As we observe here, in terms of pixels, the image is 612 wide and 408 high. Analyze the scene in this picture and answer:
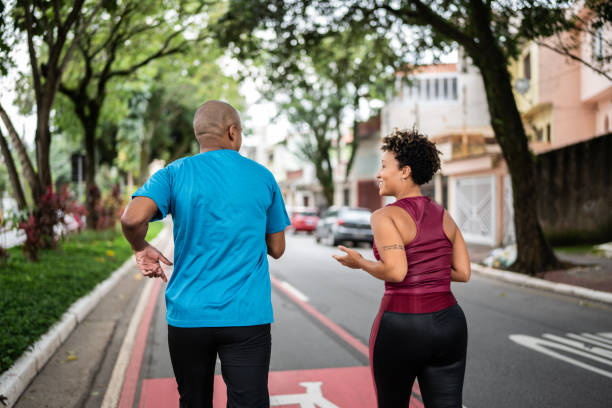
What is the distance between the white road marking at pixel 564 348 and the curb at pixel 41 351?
4.88 meters

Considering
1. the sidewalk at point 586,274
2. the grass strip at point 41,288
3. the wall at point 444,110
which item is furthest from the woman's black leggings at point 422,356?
the wall at point 444,110

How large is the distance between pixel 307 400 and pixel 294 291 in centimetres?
573

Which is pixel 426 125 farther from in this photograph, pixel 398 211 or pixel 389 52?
pixel 398 211

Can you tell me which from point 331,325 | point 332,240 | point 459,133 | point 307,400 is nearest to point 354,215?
point 332,240

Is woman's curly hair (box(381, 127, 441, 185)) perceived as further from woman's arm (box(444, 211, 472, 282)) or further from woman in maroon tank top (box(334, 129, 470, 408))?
woman's arm (box(444, 211, 472, 282))

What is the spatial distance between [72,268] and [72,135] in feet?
39.1

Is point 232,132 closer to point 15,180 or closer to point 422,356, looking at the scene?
point 422,356

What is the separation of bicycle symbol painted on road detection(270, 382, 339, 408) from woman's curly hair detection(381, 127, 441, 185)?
7.97ft

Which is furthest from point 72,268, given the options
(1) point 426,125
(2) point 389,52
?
(1) point 426,125

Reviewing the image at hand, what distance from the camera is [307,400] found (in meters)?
4.55

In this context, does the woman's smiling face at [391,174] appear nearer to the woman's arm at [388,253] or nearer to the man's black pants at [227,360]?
the woman's arm at [388,253]

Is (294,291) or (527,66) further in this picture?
(527,66)

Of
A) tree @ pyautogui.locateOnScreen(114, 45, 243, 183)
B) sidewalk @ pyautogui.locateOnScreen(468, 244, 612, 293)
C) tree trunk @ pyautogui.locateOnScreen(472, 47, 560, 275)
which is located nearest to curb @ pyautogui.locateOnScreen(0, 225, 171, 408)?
sidewalk @ pyautogui.locateOnScreen(468, 244, 612, 293)

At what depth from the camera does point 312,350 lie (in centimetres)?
612
